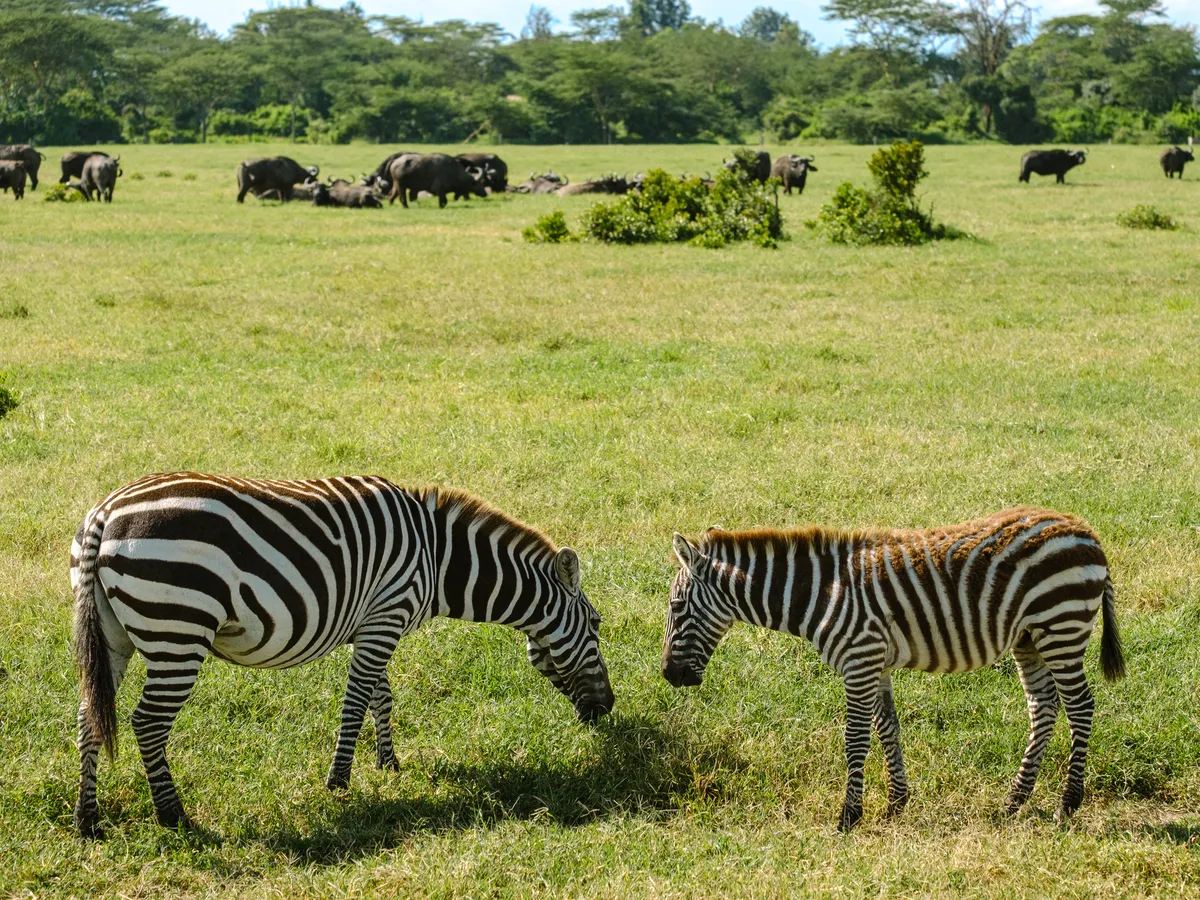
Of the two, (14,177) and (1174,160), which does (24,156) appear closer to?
(14,177)

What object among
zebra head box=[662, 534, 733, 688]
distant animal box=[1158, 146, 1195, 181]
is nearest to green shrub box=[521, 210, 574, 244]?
zebra head box=[662, 534, 733, 688]

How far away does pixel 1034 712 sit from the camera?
17.7ft

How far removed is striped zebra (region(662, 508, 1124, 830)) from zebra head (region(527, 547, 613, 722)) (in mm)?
539

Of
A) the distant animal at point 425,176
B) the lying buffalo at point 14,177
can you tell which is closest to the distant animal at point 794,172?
the distant animal at point 425,176

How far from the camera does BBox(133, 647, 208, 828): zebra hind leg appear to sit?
15.7 ft

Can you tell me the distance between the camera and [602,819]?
5.16 metres

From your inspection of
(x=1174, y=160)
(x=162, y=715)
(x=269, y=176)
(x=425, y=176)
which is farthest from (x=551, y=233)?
(x=1174, y=160)

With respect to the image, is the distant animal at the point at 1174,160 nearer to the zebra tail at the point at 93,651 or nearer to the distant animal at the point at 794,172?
the distant animal at the point at 794,172

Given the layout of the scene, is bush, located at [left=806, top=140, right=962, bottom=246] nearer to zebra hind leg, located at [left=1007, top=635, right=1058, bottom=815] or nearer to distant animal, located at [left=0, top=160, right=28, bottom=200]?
zebra hind leg, located at [left=1007, top=635, right=1058, bottom=815]

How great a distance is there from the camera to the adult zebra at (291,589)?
15.5 ft

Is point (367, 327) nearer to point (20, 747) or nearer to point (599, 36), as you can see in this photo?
point (20, 747)

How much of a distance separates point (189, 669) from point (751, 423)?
6.87m

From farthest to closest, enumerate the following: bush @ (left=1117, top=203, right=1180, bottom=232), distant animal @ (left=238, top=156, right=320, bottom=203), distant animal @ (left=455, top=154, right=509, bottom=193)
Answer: distant animal @ (left=455, top=154, right=509, bottom=193), distant animal @ (left=238, top=156, right=320, bottom=203), bush @ (left=1117, top=203, right=1180, bottom=232)

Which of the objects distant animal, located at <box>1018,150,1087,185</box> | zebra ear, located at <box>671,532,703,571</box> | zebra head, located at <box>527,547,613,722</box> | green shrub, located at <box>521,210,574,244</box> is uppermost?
distant animal, located at <box>1018,150,1087,185</box>
